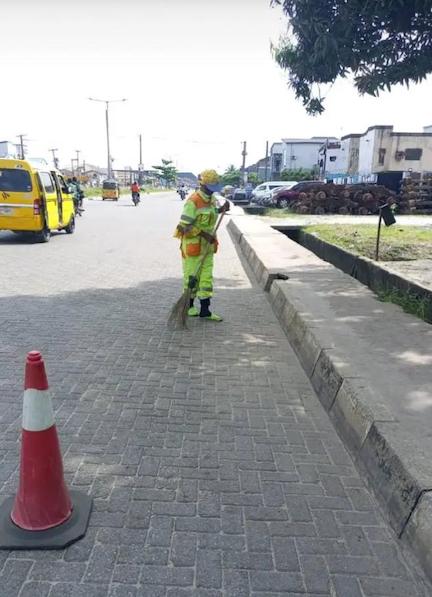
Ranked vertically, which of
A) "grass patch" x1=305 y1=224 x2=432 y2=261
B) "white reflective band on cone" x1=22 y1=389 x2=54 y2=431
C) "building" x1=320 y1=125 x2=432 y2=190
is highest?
"building" x1=320 y1=125 x2=432 y2=190

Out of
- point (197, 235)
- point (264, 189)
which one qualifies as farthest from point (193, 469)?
point (264, 189)

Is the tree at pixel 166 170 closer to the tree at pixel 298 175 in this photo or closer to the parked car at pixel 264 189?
the tree at pixel 298 175

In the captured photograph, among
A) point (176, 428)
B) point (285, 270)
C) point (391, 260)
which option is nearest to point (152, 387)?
point (176, 428)

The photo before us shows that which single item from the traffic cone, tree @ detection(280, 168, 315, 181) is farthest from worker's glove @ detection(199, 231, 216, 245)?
tree @ detection(280, 168, 315, 181)

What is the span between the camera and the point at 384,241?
12.2 m

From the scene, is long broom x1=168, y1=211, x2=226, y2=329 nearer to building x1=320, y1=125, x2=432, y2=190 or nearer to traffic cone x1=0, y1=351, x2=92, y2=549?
traffic cone x1=0, y1=351, x2=92, y2=549

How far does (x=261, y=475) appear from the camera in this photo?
9.13 ft

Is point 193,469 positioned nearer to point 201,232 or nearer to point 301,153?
point 201,232

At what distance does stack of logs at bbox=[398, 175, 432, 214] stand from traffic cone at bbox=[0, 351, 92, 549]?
87.9ft

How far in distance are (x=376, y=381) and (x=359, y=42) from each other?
5052 millimetres

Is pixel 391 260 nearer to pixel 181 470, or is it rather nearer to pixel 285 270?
pixel 285 270

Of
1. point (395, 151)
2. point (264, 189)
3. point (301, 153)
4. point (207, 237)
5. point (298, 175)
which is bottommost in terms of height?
point (207, 237)

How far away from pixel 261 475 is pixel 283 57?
612cm

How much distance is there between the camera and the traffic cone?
2.24 m
